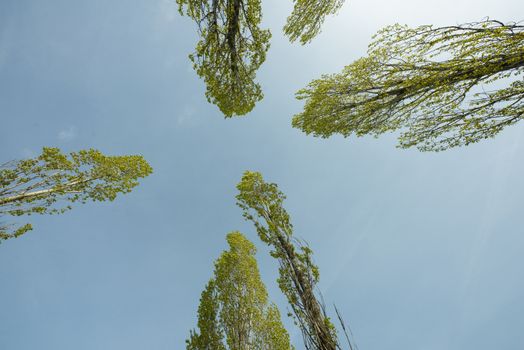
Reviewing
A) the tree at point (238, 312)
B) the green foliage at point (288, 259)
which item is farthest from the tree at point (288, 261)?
the tree at point (238, 312)

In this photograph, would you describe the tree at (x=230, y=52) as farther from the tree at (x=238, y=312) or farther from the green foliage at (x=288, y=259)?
the tree at (x=238, y=312)

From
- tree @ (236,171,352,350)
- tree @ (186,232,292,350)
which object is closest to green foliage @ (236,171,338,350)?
tree @ (236,171,352,350)

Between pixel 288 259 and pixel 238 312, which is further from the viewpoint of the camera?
pixel 238 312

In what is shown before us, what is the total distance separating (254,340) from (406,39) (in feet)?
33.1

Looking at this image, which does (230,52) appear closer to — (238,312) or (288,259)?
(288,259)

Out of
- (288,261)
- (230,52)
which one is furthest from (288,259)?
(230,52)

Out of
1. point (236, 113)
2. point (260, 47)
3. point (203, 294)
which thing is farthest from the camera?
point (203, 294)

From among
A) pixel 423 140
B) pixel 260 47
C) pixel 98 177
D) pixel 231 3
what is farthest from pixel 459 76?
pixel 98 177

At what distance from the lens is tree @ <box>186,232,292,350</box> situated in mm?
8062

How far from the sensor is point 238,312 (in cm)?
878

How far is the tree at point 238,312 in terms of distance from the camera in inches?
317

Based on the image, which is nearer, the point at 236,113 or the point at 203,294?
the point at 236,113

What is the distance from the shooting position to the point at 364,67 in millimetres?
6176

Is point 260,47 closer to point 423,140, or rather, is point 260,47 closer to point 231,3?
point 231,3
